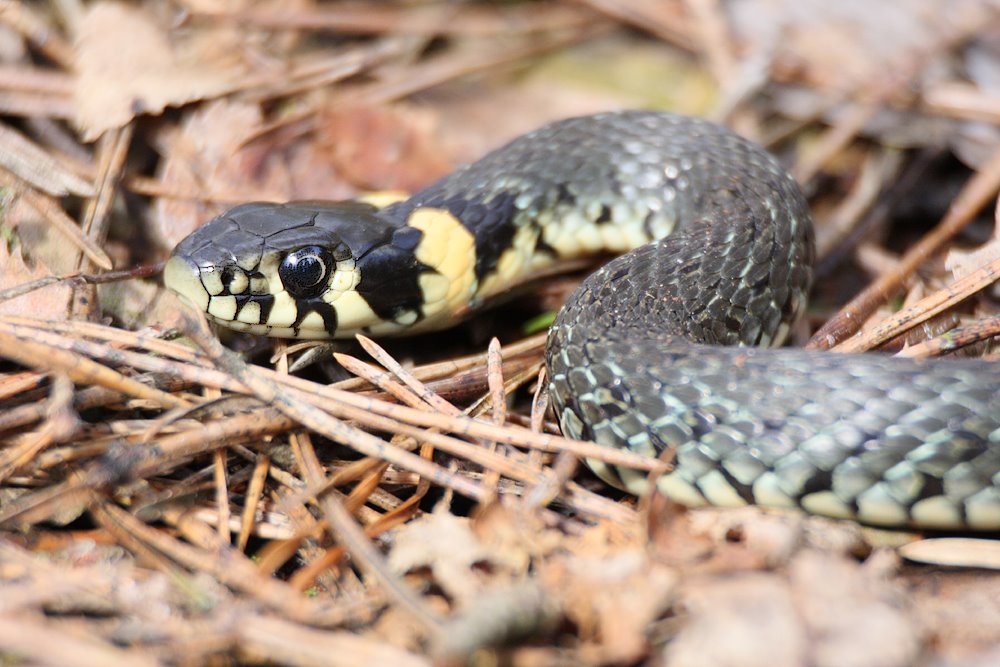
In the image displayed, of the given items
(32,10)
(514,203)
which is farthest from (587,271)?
(32,10)

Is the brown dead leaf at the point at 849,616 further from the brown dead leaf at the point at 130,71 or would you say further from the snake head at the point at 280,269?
the brown dead leaf at the point at 130,71

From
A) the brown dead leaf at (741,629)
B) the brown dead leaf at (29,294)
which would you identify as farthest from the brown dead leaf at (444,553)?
the brown dead leaf at (29,294)

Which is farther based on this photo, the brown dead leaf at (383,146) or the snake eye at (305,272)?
the brown dead leaf at (383,146)

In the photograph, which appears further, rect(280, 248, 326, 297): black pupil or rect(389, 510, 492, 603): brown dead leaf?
rect(280, 248, 326, 297): black pupil

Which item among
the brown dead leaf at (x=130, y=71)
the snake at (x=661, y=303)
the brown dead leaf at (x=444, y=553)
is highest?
the brown dead leaf at (x=130, y=71)

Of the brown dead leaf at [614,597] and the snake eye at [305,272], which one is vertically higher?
the snake eye at [305,272]

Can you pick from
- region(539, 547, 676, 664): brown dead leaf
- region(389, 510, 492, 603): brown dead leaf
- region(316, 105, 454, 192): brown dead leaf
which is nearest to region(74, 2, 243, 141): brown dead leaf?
region(316, 105, 454, 192): brown dead leaf

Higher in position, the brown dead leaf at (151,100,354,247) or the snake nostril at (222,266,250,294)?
the brown dead leaf at (151,100,354,247)

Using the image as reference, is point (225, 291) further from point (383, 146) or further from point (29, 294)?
point (383, 146)

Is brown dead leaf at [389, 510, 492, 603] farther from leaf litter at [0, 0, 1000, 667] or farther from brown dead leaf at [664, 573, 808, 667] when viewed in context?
brown dead leaf at [664, 573, 808, 667]
